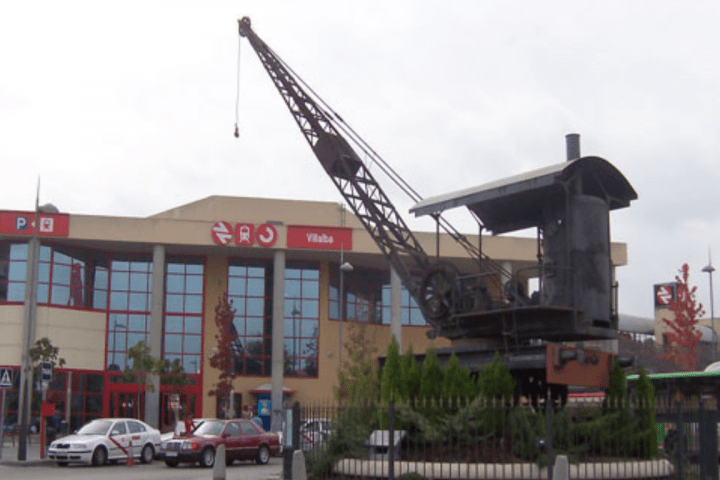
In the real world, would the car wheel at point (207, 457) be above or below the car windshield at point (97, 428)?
below

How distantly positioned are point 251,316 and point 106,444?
27.6 m

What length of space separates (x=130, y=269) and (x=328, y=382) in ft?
40.8

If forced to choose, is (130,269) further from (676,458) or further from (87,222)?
(676,458)

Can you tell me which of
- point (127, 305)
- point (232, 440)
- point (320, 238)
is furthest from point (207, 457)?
point (127, 305)

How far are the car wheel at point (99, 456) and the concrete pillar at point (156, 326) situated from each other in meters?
21.0

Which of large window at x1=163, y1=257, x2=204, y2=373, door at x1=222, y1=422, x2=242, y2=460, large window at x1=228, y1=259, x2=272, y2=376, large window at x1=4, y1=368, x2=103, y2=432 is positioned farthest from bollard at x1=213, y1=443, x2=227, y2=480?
large window at x1=163, y1=257, x2=204, y2=373

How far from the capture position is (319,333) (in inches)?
2314

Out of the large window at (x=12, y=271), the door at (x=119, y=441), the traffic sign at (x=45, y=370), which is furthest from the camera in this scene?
the large window at (x=12, y=271)

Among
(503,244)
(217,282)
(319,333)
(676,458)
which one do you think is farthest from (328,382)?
(676,458)

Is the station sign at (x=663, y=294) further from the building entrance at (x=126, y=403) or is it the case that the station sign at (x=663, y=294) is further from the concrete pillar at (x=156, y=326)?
the building entrance at (x=126, y=403)

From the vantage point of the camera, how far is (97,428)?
31.3 metres

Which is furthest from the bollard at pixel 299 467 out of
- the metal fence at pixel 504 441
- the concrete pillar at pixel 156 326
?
the concrete pillar at pixel 156 326

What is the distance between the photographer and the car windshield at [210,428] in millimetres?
30609

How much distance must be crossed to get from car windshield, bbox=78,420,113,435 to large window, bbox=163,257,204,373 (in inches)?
1000
